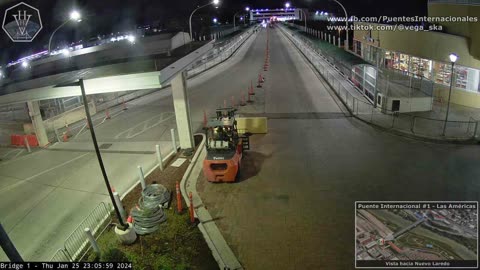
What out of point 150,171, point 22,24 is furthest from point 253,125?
point 22,24

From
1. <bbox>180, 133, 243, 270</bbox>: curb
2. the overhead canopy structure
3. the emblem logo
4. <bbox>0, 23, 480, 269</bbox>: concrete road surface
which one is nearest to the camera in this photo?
<bbox>180, 133, 243, 270</bbox>: curb

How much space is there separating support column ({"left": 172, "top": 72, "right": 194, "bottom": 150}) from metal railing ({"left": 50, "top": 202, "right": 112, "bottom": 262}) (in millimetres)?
5551

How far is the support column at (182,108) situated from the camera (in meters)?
16.2

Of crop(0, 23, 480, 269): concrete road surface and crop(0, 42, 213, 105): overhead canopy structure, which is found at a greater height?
crop(0, 42, 213, 105): overhead canopy structure

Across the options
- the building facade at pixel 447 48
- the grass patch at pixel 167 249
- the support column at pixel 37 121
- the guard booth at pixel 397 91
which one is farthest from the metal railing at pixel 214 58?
the grass patch at pixel 167 249

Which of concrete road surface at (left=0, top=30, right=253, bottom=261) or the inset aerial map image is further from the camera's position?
concrete road surface at (left=0, top=30, right=253, bottom=261)

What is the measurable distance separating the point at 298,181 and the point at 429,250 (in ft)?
16.9

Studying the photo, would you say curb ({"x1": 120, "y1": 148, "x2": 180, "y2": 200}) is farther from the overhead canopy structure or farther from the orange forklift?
the overhead canopy structure

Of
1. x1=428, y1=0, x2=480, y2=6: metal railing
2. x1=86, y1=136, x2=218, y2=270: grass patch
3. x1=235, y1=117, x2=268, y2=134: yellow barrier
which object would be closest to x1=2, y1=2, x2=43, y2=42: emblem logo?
x1=235, y1=117, x2=268, y2=134: yellow barrier

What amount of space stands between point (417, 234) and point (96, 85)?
1287 cm

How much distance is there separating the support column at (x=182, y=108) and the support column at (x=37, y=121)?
9.07m

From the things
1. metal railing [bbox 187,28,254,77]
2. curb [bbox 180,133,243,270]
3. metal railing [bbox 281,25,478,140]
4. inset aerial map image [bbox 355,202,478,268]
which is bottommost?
inset aerial map image [bbox 355,202,478,268]

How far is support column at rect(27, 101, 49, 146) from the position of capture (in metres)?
19.4

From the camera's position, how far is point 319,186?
12.5m
